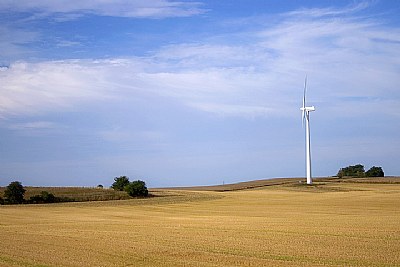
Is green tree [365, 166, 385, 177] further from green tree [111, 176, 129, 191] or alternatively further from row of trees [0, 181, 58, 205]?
row of trees [0, 181, 58, 205]

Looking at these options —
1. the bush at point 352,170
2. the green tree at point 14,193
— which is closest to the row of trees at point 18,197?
the green tree at point 14,193

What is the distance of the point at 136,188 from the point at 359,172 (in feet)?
246

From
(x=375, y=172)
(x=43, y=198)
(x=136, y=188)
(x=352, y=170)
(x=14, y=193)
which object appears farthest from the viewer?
(x=352, y=170)

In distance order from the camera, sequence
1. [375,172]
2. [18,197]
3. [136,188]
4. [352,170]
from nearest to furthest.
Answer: [18,197], [136,188], [375,172], [352,170]

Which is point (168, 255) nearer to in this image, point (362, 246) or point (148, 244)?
point (148, 244)

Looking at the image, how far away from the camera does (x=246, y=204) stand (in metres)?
61.1

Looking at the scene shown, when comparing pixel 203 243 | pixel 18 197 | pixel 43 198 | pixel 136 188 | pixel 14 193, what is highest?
pixel 136 188

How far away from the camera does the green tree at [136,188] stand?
2945 inches

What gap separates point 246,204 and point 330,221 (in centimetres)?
2462

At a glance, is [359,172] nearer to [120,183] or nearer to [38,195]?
[120,183]

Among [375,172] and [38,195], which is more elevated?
[375,172]

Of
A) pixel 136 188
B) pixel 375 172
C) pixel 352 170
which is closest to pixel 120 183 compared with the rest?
pixel 136 188

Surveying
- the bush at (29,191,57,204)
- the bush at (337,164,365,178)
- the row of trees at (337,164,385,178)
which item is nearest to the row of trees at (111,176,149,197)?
the bush at (29,191,57,204)

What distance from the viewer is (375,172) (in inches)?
4941
